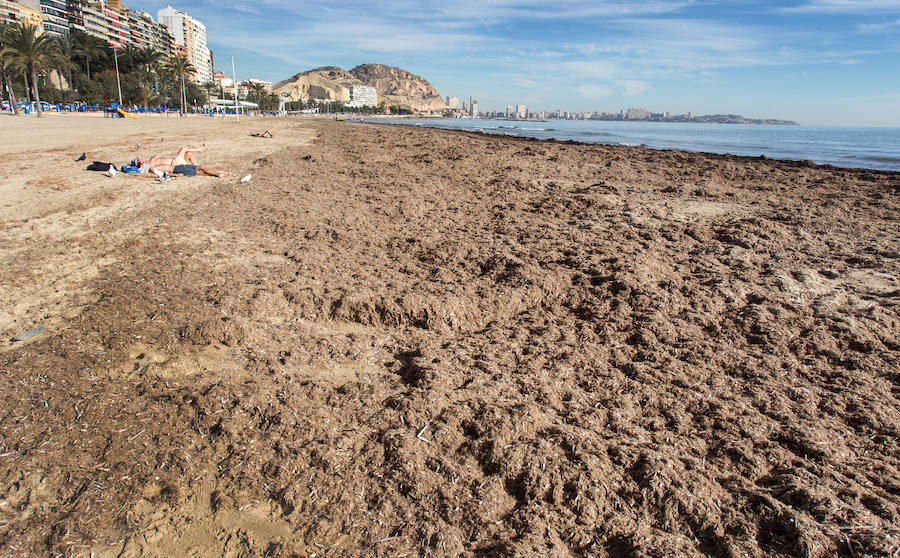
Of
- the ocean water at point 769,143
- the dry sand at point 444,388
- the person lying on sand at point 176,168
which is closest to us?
the dry sand at point 444,388

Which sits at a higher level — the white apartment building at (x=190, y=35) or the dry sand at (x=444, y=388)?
the white apartment building at (x=190, y=35)

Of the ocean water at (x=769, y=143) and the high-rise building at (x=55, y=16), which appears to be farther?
the high-rise building at (x=55, y=16)

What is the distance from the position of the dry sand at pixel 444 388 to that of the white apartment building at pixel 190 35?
184 metres

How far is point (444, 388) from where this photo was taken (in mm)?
2869

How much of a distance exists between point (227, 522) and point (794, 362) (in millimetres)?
3564

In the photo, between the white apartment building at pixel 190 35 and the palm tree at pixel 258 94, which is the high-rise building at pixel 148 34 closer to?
the white apartment building at pixel 190 35

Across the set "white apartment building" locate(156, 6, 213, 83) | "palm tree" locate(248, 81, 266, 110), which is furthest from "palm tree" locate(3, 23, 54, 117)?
"white apartment building" locate(156, 6, 213, 83)

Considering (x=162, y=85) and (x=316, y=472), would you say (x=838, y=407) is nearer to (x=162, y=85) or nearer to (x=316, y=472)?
(x=316, y=472)

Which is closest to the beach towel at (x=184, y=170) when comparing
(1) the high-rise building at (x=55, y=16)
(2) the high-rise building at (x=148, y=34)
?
(1) the high-rise building at (x=55, y=16)

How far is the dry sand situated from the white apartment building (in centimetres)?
18361

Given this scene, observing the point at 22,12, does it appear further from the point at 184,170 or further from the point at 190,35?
the point at 184,170

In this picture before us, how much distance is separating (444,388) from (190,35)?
21787cm

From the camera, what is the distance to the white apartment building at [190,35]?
167875mm

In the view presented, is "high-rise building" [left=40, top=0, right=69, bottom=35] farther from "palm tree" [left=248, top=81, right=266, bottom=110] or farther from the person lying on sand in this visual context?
the person lying on sand
